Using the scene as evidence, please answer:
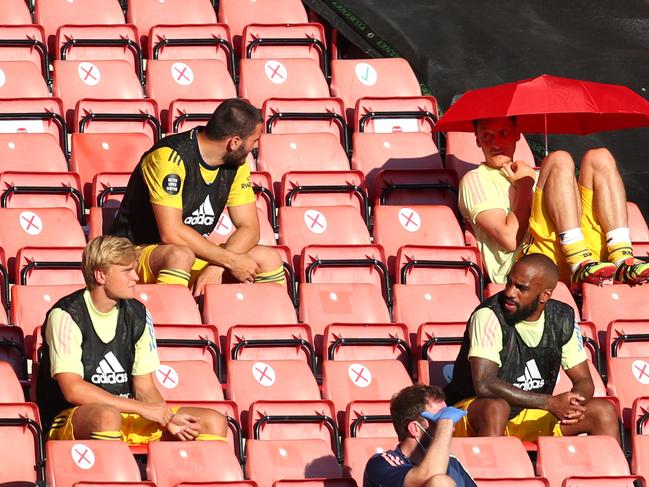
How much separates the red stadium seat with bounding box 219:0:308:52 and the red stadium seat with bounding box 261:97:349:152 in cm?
115

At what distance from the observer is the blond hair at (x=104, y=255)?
757 cm

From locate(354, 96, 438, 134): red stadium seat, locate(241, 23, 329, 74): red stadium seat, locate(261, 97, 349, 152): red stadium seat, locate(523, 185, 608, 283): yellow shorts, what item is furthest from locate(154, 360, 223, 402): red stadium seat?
locate(241, 23, 329, 74): red stadium seat

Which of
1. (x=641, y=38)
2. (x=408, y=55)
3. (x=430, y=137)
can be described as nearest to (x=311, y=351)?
(x=430, y=137)

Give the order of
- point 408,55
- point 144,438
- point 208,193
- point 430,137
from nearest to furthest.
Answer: point 144,438
point 208,193
point 430,137
point 408,55

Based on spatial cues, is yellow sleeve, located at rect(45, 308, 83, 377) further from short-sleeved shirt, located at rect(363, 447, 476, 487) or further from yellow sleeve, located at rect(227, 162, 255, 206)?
yellow sleeve, located at rect(227, 162, 255, 206)

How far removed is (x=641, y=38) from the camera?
Answer: 12.2 m

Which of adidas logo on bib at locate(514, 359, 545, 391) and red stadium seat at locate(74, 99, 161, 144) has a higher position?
red stadium seat at locate(74, 99, 161, 144)

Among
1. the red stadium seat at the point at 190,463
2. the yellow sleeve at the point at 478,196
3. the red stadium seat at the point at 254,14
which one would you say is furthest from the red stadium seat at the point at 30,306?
the red stadium seat at the point at 254,14

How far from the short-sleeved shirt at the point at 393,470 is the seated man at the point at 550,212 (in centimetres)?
263

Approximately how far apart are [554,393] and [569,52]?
12.0 ft

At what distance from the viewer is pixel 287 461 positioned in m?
7.56

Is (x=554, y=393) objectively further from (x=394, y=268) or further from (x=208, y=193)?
(x=208, y=193)

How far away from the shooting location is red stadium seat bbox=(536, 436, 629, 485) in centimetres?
771

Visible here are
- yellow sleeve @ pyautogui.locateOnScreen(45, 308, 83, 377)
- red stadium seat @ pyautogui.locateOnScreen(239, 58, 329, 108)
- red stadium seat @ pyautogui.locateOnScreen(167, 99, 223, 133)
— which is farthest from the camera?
red stadium seat @ pyautogui.locateOnScreen(239, 58, 329, 108)
